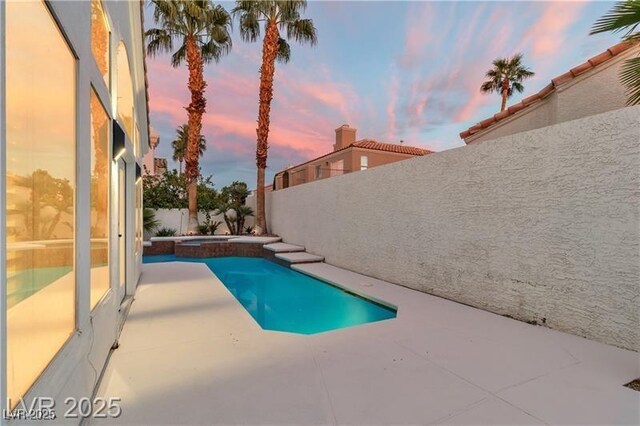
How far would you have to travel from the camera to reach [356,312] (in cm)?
670

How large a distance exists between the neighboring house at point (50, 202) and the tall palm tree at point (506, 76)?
25632mm

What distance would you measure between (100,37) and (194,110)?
1517 centimetres

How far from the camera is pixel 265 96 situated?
657 inches

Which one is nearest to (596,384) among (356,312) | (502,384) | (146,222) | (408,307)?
(502,384)

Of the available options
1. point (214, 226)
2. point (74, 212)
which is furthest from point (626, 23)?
point (214, 226)

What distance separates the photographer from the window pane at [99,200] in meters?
3.01

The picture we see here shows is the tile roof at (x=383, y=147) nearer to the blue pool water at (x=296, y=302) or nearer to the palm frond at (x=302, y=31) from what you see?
the palm frond at (x=302, y=31)

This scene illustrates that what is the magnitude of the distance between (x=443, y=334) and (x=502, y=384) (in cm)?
141

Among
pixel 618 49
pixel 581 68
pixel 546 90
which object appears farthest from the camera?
pixel 546 90

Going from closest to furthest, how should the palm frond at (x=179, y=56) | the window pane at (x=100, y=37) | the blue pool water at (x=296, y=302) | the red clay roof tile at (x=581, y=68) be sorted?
the window pane at (x=100, y=37)
the blue pool water at (x=296, y=302)
the red clay roof tile at (x=581, y=68)
the palm frond at (x=179, y=56)

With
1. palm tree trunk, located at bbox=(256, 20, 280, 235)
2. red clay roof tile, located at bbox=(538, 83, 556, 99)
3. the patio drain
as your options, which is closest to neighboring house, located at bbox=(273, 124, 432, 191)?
palm tree trunk, located at bbox=(256, 20, 280, 235)

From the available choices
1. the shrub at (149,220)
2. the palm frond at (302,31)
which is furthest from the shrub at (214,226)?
the palm frond at (302,31)

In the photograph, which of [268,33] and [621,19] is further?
[268,33]

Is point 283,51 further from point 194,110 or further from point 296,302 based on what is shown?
point 296,302
